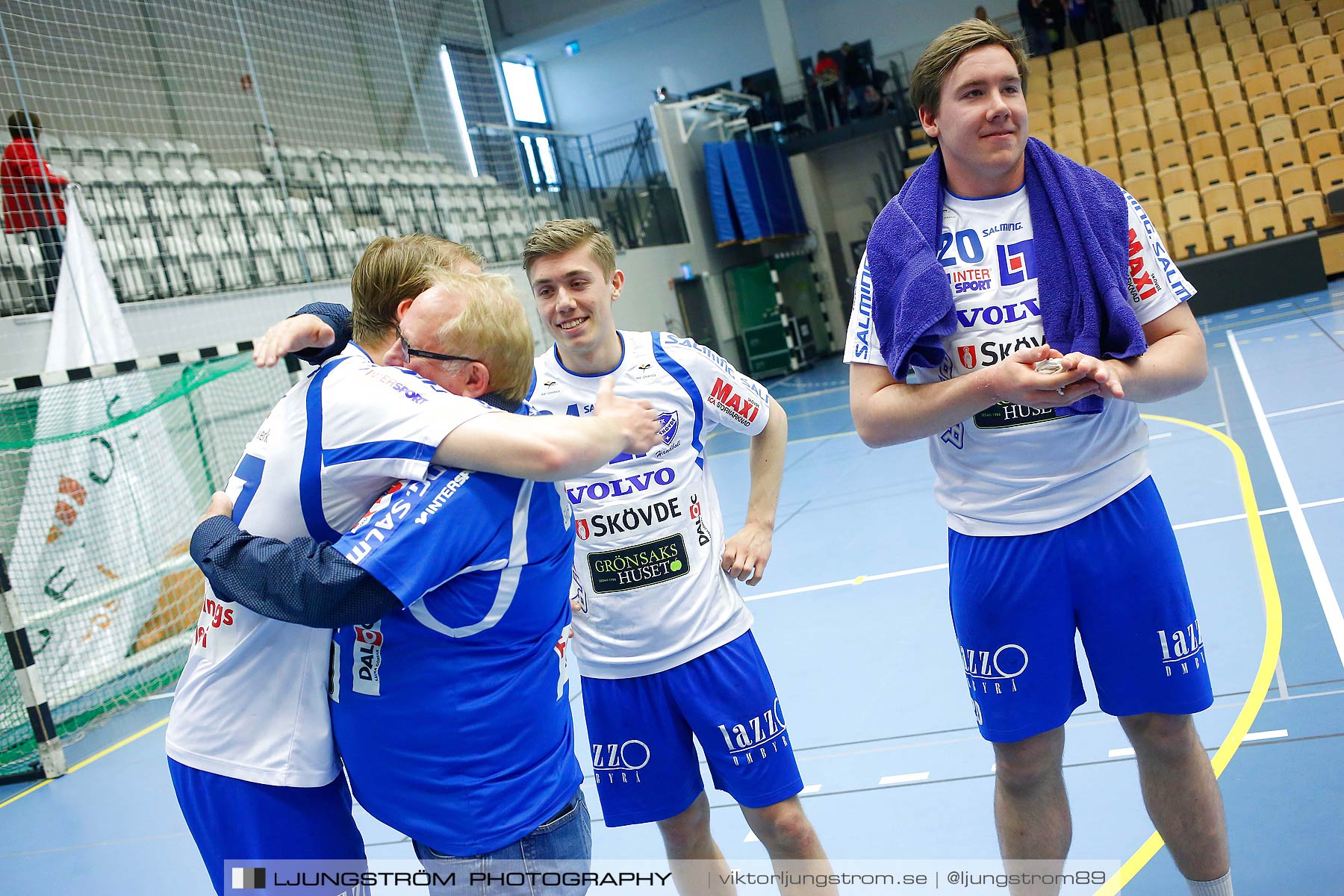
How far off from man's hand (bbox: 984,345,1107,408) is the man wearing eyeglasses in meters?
0.90

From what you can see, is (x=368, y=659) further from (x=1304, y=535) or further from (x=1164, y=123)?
(x=1164, y=123)

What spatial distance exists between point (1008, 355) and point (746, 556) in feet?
2.79

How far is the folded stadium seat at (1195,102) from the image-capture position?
1702 centimetres

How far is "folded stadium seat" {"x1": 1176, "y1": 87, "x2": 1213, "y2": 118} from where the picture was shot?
1702cm

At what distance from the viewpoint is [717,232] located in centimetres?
1995

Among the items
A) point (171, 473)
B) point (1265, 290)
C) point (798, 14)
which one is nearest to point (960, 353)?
point (171, 473)

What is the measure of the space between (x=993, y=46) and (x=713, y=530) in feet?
4.39

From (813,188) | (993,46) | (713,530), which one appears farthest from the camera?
(813,188)

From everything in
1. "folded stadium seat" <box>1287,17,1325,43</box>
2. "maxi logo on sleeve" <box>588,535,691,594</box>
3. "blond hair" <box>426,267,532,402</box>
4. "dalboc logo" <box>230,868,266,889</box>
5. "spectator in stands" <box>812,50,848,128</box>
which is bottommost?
"dalboc logo" <box>230,868,266,889</box>

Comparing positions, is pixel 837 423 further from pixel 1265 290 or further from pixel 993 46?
pixel 993 46

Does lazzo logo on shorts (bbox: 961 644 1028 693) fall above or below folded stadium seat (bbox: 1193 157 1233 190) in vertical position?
below

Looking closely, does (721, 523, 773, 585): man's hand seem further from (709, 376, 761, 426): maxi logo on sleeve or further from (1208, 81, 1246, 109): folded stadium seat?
(1208, 81, 1246, 109): folded stadium seat

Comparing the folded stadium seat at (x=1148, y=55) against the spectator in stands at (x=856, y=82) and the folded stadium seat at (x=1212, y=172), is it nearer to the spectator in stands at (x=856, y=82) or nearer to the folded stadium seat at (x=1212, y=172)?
the folded stadium seat at (x=1212, y=172)

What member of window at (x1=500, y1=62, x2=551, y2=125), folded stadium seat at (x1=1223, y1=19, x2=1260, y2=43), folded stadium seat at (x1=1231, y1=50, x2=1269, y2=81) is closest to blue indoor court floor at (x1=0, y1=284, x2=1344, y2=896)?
folded stadium seat at (x1=1231, y1=50, x2=1269, y2=81)
